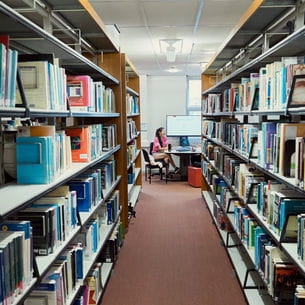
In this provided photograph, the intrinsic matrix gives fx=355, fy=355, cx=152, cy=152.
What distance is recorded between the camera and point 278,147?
2.25 meters

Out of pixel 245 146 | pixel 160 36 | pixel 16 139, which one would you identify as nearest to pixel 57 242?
pixel 16 139

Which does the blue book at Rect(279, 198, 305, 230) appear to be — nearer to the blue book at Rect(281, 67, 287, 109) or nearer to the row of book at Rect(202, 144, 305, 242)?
the row of book at Rect(202, 144, 305, 242)

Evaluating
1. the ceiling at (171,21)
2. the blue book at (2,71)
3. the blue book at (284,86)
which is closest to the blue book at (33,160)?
the blue book at (2,71)

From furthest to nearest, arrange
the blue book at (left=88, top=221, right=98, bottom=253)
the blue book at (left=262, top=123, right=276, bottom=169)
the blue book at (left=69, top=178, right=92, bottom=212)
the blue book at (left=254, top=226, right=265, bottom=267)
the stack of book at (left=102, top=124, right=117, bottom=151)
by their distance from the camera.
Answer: the stack of book at (left=102, top=124, right=117, bottom=151) < the blue book at (left=88, top=221, right=98, bottom=253) < the blue book at (left=254, top=226, right=265, bottom=267) < the blue book at (left=69, top=178, right=92, bottom=212) < the blue book at (left=262, top=123, right=276, bottom=169)

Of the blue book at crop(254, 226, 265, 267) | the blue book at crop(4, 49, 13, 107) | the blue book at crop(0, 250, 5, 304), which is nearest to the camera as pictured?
the blue book at crop(0, 250, 5, 304)

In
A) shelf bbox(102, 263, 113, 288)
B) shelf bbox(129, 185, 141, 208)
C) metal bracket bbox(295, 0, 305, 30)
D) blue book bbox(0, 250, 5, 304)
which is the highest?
metal bracket bbox(295, 0, 305, 30)

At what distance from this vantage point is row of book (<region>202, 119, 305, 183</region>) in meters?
1.91

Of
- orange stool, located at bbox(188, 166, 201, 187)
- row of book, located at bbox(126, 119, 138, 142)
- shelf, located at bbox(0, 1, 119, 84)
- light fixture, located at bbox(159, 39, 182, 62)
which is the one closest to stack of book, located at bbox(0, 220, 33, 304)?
shelf, located at bbox(0, 1, 119, 84)

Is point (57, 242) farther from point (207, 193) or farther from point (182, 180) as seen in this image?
point (182, 180)

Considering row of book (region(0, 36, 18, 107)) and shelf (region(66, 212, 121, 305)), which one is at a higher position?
row of book (region(0, 36, 18, 107))

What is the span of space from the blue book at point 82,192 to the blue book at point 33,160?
0.78 meters

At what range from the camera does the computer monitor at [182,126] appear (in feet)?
30.8

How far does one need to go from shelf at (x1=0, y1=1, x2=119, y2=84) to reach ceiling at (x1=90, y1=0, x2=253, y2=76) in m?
0.79

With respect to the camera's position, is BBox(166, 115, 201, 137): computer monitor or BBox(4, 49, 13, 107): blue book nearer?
BBox(4, 49, 13, 107): blue book
